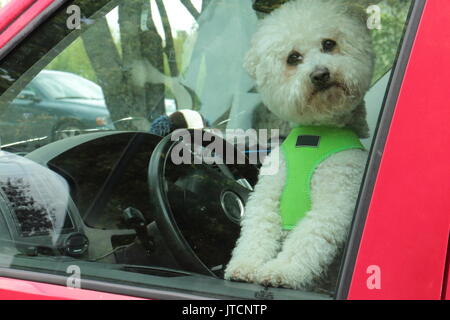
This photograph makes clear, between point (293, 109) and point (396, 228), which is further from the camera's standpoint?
point (293, 109)

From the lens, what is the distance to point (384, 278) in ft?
3.74

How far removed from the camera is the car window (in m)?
1.53

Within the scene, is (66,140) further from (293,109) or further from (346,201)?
(346,201)

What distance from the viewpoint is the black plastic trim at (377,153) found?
1190 mm

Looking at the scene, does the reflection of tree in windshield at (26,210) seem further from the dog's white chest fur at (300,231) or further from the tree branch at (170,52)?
the tree branch at (170,52)

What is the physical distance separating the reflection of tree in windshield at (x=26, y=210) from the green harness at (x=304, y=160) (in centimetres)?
66

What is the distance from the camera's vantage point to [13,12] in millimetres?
1564

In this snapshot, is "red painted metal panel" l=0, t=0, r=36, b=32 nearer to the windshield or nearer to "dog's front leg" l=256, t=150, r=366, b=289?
the windshield

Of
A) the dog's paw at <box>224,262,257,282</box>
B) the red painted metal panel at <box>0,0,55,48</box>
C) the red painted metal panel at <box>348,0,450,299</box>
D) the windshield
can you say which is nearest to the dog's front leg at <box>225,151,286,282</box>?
the dog's paw at <box>224,262,257,282</box>
